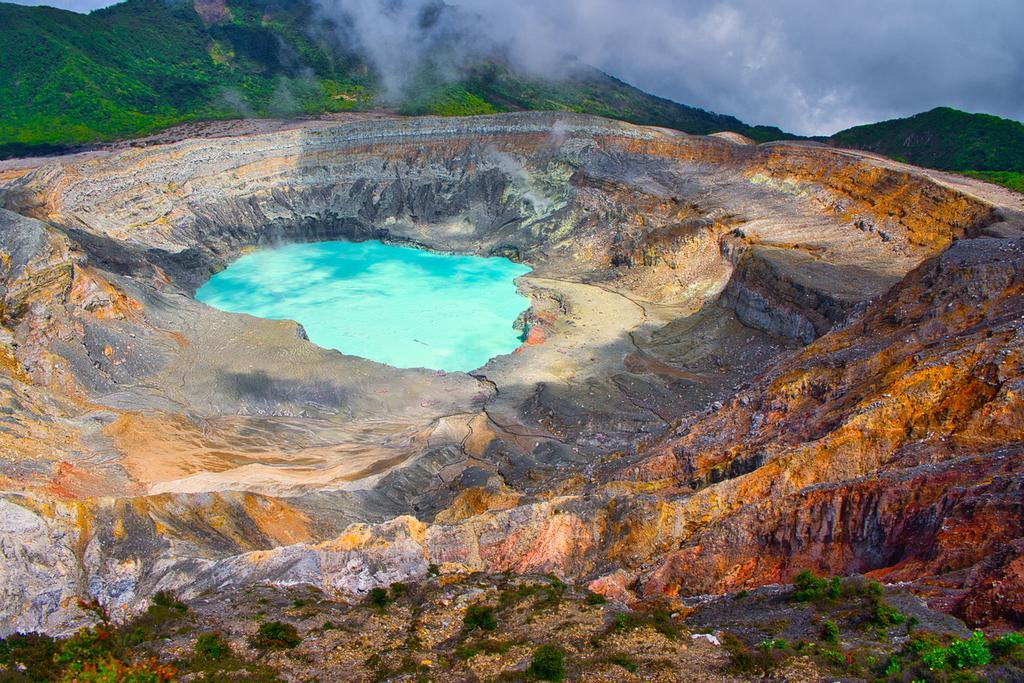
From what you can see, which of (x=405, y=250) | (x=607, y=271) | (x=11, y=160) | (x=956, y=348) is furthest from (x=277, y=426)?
(x=11, y=160)

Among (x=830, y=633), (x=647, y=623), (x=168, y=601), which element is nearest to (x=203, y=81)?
(x=168, y=601)

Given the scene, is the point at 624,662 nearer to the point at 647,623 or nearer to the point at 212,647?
the point at 647,623

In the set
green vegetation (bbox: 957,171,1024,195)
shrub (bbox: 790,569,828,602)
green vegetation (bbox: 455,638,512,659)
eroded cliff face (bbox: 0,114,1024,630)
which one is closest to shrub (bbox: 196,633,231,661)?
eroded cliff face (bbox: 0,114,1024,630)

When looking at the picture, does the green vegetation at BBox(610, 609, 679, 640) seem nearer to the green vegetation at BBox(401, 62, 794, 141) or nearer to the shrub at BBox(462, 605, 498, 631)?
the shrub at BBox(462, 605, 498, 631)

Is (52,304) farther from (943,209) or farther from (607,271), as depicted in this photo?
(943,209)

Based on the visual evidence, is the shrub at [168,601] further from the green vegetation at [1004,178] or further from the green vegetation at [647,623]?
the green vegetation at [1004,178]
